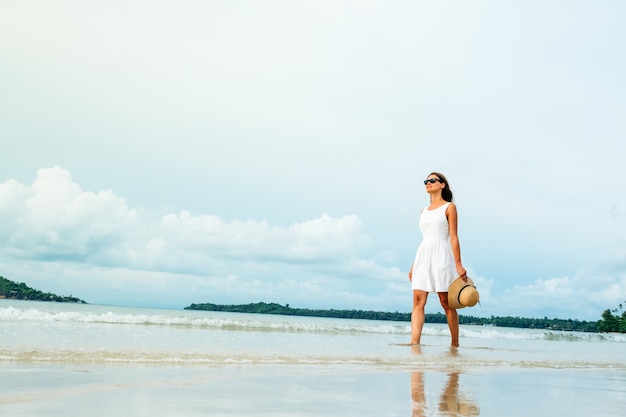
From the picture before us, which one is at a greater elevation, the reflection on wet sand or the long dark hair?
the long dark hair

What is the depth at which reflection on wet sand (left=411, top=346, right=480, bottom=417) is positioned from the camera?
346cm

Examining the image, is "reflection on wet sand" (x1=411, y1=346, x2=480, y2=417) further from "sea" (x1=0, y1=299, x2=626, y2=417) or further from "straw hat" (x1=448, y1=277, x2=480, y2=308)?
"straw hat" (x1=448, y1=277, x2=480, y2=308)

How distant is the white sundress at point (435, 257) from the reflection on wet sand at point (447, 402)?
3.49 metres

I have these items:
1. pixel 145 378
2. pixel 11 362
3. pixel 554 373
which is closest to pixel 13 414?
pixel 145 378

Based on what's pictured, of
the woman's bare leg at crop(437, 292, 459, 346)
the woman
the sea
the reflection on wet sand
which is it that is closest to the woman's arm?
the woman

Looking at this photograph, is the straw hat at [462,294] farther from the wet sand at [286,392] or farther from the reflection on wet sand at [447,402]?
the reflection on wet sand at [447,402]

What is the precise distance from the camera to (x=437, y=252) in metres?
8.45

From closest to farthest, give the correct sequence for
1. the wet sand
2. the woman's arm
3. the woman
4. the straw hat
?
1. the wet sand
2. the straw hat
3. the woman's arm
4. the woman

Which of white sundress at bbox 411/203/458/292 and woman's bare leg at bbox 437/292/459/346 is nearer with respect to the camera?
white sundress at bbox 411/203/458/292

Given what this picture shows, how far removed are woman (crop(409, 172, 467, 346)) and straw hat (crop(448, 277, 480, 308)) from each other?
4.3 inches

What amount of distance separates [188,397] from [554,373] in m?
4.62

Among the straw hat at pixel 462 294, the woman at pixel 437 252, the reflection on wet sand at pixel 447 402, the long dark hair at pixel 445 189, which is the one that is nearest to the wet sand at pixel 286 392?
the reflection on wet sand at pixel 447 402

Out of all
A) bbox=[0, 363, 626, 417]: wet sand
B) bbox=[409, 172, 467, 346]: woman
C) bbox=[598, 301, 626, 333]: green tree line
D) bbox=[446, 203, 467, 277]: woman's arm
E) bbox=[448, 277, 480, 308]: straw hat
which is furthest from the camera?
bbox=[598, 301, 626, 333]: green tree line

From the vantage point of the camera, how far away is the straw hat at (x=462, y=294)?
7.95 metres
